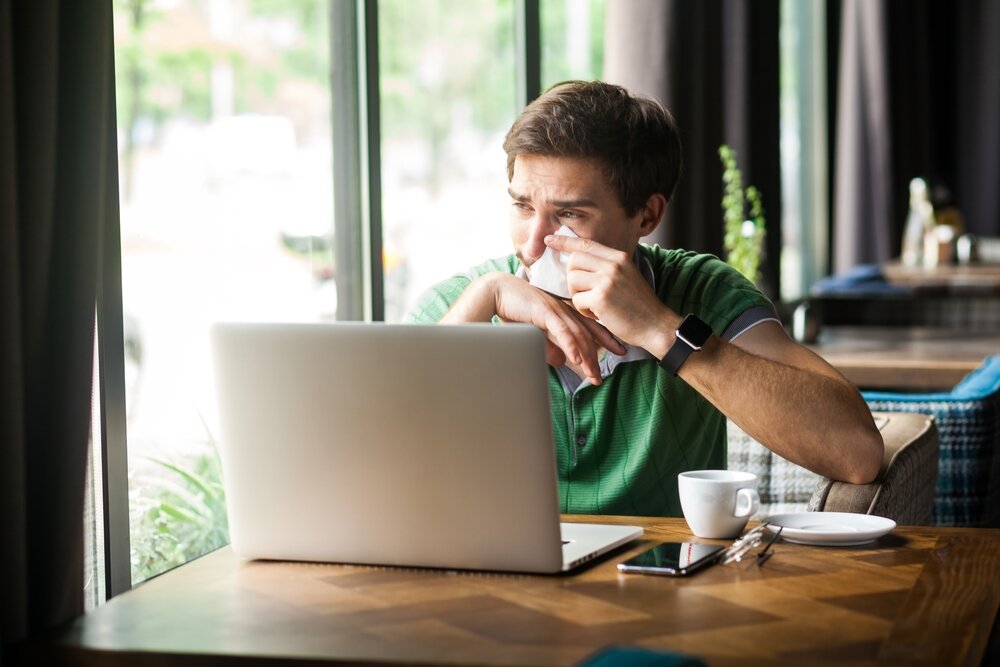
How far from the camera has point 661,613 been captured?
1.24 metres

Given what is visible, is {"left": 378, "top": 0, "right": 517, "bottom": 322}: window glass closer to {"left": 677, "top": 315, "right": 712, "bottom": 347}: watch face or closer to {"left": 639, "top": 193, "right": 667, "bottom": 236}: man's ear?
{"left": 639, "top": 193, "right": 667, "bottom": 236}: man's ear

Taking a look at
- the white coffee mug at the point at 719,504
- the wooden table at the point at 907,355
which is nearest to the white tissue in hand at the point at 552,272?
the white coffee mug at the point at 719,504

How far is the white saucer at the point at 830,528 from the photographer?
150 cm

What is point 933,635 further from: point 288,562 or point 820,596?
Answer: point 288,562

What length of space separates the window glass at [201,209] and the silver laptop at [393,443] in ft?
2.08

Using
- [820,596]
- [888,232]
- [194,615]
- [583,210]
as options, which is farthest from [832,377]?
[888,232]

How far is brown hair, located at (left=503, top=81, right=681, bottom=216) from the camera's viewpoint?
1955 mm

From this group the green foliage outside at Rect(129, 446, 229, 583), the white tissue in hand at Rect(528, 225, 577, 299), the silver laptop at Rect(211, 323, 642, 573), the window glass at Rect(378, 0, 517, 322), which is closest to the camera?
the silver laptop at Rect(211, 323, 642, 573)

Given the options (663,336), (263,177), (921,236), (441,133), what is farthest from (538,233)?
(921,236)

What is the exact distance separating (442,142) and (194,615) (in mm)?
2073

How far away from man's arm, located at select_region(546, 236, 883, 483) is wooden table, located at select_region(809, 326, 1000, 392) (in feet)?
3.78

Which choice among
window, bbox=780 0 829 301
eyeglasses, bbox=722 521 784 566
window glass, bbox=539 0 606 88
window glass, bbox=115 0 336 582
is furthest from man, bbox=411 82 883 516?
window, bbox=780 0 829 301

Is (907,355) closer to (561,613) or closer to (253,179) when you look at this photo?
(253,179)

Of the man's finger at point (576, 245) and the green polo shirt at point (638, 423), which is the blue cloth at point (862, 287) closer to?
the green polo shirt at point (638, 423)
